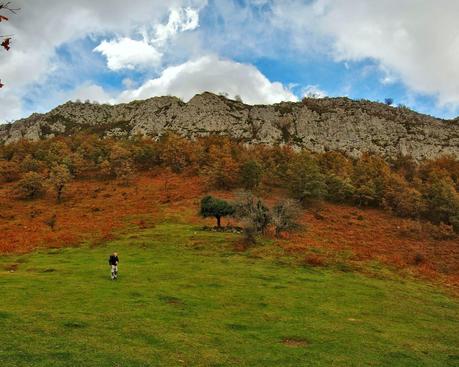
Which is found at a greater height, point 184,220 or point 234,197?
point 234,197

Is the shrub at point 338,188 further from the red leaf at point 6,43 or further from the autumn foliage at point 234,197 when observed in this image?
the red leaf at point 6,43

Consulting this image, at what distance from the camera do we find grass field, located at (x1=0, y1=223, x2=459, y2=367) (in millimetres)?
16906

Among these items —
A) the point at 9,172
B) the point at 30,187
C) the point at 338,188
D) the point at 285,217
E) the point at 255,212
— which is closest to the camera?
the point at 255,212

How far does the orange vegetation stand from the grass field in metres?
11.1

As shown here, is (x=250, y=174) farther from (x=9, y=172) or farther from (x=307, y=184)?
(x=9, y=172)

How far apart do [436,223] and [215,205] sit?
67.5m

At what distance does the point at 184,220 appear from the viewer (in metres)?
75.2

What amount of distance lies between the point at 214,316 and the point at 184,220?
170 ft

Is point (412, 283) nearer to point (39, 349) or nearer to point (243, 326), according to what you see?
point (243, 326)

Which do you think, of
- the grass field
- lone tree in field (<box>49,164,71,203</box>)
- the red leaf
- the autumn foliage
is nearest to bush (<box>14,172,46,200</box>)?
the autumn foliage

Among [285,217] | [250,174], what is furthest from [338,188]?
[285,217]

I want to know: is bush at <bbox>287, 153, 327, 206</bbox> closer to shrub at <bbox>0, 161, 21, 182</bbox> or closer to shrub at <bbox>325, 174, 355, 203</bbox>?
shrub at <bbox>325, 174, 355, 203</bbox>

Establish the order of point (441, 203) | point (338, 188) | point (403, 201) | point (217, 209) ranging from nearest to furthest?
point (217, 209)
point (441, 203)
point (403, 201)
point (338, 188)

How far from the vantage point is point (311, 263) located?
46000 mm
